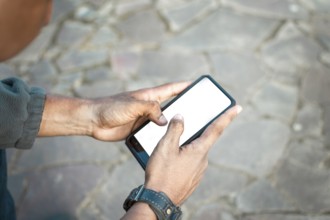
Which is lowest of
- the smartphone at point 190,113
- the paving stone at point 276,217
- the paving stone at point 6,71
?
the paving stone at point 276,217

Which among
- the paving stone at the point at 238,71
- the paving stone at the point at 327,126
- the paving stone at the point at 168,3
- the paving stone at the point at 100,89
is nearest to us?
the paving stone at the point at 327,126

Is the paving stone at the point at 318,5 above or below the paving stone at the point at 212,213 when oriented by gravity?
above

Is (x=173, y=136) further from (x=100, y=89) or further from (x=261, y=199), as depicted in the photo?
(x=100, y=89)

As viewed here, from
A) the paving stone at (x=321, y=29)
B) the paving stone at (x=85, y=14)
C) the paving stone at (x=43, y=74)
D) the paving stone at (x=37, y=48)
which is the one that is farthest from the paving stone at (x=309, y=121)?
the paving stone at (x=37, y=48)

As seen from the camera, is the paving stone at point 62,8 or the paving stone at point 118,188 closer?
the paving stone at point 118,188

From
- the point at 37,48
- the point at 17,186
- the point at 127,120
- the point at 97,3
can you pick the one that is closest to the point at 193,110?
the point at 127,120

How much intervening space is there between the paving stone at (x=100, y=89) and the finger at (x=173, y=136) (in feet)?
6.11

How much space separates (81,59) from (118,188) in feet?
4.49

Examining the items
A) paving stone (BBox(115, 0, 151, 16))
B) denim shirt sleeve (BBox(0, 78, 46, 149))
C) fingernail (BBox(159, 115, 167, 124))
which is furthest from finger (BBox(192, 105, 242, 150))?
paving stone (BBox(115, 0, 151, 16))

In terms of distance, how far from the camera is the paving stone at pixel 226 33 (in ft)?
12.4

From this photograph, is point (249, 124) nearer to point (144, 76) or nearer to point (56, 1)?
point (144, 76)

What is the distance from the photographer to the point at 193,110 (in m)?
2.02

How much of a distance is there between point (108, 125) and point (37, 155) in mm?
1416

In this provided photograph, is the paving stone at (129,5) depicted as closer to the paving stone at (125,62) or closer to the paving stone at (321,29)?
the paving stone at (125,62)
